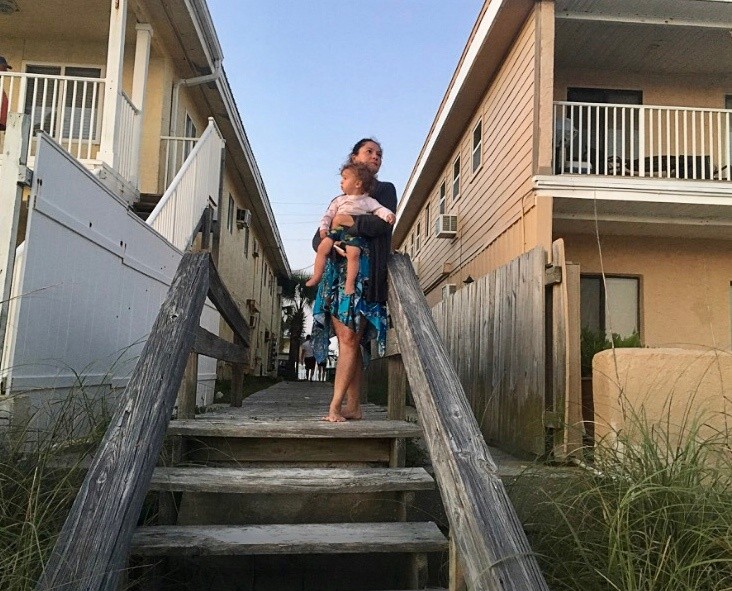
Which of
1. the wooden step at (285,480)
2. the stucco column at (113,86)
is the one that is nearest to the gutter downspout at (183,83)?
the stucco column at (113,86)

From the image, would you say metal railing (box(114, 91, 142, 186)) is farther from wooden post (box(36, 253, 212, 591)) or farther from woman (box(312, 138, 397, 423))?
wooden post (box(36, 253, 212, 591))

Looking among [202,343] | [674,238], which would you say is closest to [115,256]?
[202,343]

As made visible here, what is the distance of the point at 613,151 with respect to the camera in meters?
9.92

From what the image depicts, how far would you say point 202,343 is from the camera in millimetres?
3355

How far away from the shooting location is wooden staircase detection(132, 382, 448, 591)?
246 cm

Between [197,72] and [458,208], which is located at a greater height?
[197,72]

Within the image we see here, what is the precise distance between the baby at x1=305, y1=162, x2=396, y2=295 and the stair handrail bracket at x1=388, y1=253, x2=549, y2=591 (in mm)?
675

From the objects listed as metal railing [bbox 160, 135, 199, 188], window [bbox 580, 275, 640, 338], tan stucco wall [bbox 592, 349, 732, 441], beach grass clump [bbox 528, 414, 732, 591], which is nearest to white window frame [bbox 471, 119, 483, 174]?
window [bbox 580, 275, 640, 338]

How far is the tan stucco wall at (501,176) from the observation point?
8.66m

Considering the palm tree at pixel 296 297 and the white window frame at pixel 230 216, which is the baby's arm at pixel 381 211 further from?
the palm tree at pixel 296 297

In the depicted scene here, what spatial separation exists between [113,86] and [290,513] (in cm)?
605

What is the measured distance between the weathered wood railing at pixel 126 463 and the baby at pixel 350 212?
750 mm

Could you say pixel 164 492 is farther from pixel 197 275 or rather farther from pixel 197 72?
pixel 197 72

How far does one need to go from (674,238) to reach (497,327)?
6.19 m
